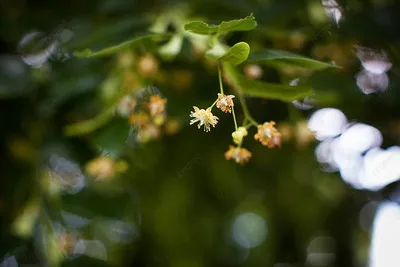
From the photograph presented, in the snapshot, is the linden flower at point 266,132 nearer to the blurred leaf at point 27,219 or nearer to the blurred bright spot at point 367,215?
the blurred leaf at point 27,219

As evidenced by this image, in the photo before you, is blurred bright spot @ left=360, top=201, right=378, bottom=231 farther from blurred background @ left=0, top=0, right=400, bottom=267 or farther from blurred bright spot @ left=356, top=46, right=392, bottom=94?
blurred bright spot @ left=356, top=46, right=392, bottom=94

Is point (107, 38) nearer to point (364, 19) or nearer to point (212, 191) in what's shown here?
point (364, 19)

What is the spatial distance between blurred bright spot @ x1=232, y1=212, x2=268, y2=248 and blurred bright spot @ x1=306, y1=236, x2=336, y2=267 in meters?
0.12

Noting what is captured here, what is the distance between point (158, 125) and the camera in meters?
0.62

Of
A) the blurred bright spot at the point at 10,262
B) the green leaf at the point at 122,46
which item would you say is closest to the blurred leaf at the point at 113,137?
the green leaf at the point at 122,46

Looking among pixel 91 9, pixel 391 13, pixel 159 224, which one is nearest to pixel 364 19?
pixel 391 13

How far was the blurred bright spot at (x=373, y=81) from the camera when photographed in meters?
0.68

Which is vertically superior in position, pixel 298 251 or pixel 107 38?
pixel 107 38

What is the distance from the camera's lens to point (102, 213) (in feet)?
2.37

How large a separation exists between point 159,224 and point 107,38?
1.57 ft

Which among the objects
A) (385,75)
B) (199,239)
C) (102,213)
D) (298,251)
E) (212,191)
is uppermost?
(385,75)

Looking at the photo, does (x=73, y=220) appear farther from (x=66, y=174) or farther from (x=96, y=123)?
(x=96, y=123)

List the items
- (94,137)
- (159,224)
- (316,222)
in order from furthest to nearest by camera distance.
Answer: (316,222), (159,224), (94,137)

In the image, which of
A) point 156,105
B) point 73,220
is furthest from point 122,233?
point 156,105
